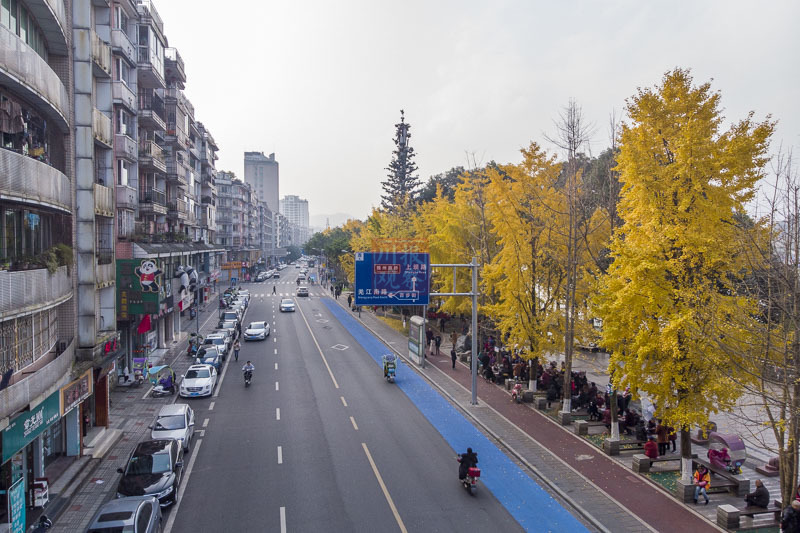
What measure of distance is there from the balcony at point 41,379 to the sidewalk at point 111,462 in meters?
3.36

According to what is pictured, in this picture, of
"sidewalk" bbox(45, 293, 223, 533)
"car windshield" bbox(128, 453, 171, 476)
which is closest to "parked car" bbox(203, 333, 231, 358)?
"sidewalk" bbox(45, 293, 223, 533)

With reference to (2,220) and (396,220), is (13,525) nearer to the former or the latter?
(2,220)

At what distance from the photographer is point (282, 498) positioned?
15781 millimetres

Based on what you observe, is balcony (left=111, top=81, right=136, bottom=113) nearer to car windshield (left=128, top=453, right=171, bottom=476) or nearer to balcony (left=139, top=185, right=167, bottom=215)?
balcony (left=139, top=185, right=167, bottom=215)

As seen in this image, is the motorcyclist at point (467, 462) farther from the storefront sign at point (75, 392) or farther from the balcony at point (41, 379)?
the storefront sign at point (75, 392)

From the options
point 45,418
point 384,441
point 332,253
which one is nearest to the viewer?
point 45,418

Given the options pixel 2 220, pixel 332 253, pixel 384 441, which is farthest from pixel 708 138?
pixel 332 253

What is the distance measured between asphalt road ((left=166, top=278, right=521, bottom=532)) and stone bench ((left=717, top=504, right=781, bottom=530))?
18.1ft

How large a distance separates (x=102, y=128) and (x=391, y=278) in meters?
13.9

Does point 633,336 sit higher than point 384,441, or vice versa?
point 633,336

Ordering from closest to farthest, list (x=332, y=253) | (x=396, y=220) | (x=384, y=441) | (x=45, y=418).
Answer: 1. (x=45, y=418)
2. (x=384, y=441)
3. (x=396, y=220)
4. (x=332, y=253)

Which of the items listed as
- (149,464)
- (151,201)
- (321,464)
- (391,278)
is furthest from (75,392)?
(151,201)

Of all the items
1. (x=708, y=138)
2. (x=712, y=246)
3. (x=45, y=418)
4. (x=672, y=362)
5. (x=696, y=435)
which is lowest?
(x=696, y=435)

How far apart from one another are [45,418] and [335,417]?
38.1 feet
